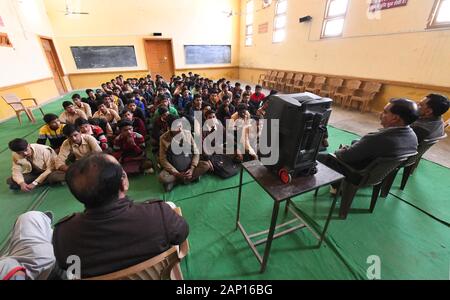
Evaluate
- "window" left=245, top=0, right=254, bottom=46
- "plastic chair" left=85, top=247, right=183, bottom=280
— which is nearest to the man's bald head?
"plastic chair" left=85, top=247, right=183, bottom=280

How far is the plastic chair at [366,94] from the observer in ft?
16.1

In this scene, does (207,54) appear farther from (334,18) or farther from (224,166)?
(224,166)

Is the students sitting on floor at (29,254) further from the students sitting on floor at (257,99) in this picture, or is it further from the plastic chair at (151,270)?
the students sitting on floor at (257,99)

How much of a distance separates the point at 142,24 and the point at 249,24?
18.0ft

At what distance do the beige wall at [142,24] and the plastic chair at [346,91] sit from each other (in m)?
7.78

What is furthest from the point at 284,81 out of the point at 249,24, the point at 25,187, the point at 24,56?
the point at 24,56

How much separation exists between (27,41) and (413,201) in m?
10.3

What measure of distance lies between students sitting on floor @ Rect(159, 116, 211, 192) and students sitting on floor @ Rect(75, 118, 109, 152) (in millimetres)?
1093

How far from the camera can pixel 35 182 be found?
2.37 metres

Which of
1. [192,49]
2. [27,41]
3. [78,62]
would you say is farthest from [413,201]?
[78,62]

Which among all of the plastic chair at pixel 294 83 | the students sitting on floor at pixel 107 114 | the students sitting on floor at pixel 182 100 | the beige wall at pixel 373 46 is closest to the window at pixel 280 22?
the beige wall at pixel 373 46
